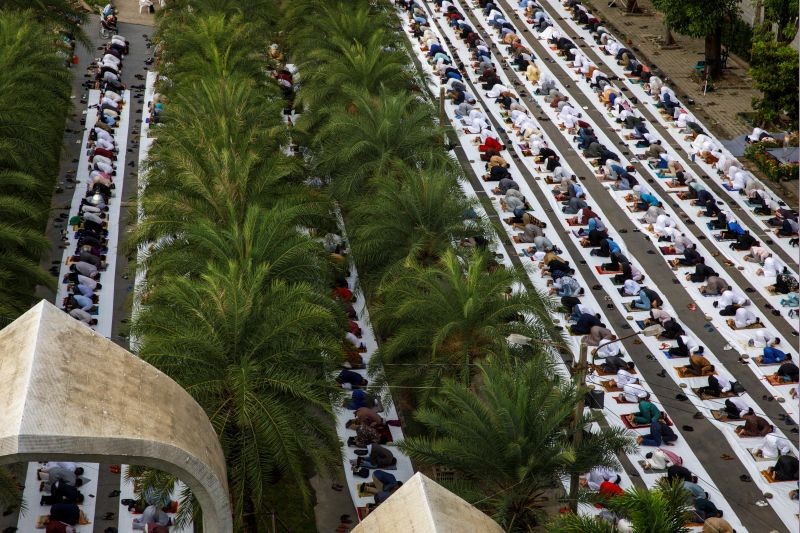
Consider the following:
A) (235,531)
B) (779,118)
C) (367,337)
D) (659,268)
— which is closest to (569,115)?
(779,118)

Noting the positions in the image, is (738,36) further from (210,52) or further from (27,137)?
(27,137)

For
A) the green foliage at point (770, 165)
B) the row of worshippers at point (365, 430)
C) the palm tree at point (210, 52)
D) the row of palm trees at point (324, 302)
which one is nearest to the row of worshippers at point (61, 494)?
the row of palm trees at point (324, 302)

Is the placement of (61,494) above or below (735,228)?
below

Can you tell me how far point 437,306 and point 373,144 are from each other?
6.71 meters

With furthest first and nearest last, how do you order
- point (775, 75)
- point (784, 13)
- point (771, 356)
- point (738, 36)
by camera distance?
point (738, 36)
point (784, 13)
point (775, 75)
point (771, 356)

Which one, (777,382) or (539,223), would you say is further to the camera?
(539,223)

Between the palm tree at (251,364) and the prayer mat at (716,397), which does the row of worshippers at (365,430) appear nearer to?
the palm tree at (251,364)

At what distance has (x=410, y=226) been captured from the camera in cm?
2580

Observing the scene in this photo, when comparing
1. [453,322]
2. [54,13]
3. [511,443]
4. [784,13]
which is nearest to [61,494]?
[453,322]

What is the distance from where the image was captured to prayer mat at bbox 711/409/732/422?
25422mm

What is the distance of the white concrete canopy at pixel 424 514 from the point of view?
1725 cm

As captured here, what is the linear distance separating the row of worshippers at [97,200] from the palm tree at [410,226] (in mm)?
6433

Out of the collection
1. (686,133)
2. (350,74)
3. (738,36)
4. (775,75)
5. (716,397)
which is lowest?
(716,397)

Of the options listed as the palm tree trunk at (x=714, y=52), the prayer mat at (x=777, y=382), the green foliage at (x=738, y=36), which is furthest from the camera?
the green foliage at (x=738, y=36)
